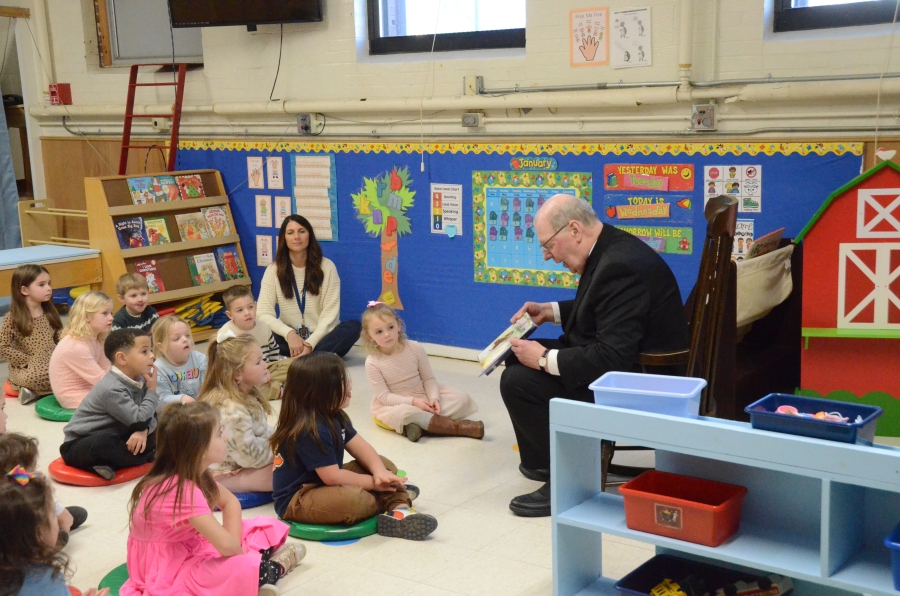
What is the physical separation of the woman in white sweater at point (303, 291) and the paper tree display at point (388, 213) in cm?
42

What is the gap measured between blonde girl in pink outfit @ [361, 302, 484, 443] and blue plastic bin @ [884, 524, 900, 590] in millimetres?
2568

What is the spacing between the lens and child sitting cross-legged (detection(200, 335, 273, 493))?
375 cm

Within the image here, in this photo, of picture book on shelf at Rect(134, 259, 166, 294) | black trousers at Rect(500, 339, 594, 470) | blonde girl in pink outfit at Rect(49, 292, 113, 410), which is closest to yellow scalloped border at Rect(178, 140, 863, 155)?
picture book on shelf at Rect(134, 259, 166, 294)

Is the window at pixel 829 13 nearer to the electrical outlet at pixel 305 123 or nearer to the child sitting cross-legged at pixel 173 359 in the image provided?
the electrical outlet at pixel 305 123

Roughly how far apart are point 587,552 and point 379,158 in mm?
4009

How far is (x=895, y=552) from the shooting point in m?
2.11

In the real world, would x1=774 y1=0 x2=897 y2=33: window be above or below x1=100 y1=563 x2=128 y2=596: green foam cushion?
above

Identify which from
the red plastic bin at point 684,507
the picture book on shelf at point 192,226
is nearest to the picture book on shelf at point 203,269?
the picture book on shelf at point 192,226

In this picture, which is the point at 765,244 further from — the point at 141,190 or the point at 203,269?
the point at 141,190

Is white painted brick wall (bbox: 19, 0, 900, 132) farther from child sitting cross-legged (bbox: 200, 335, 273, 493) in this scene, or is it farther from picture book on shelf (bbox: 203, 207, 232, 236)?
child sitting cross-legged (bbox: 200, 335, 273, 493)

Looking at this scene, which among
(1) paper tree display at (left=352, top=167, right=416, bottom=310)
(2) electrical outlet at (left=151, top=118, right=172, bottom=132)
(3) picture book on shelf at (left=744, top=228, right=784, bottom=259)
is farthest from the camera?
(2) electrical outlet at (left=151, top=118, right=172, bottom=132)

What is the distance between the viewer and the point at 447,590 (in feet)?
10.0

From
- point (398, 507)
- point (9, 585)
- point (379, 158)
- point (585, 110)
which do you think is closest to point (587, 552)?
point (398, 507)

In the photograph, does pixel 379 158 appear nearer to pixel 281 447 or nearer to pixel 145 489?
pixel 281 447
